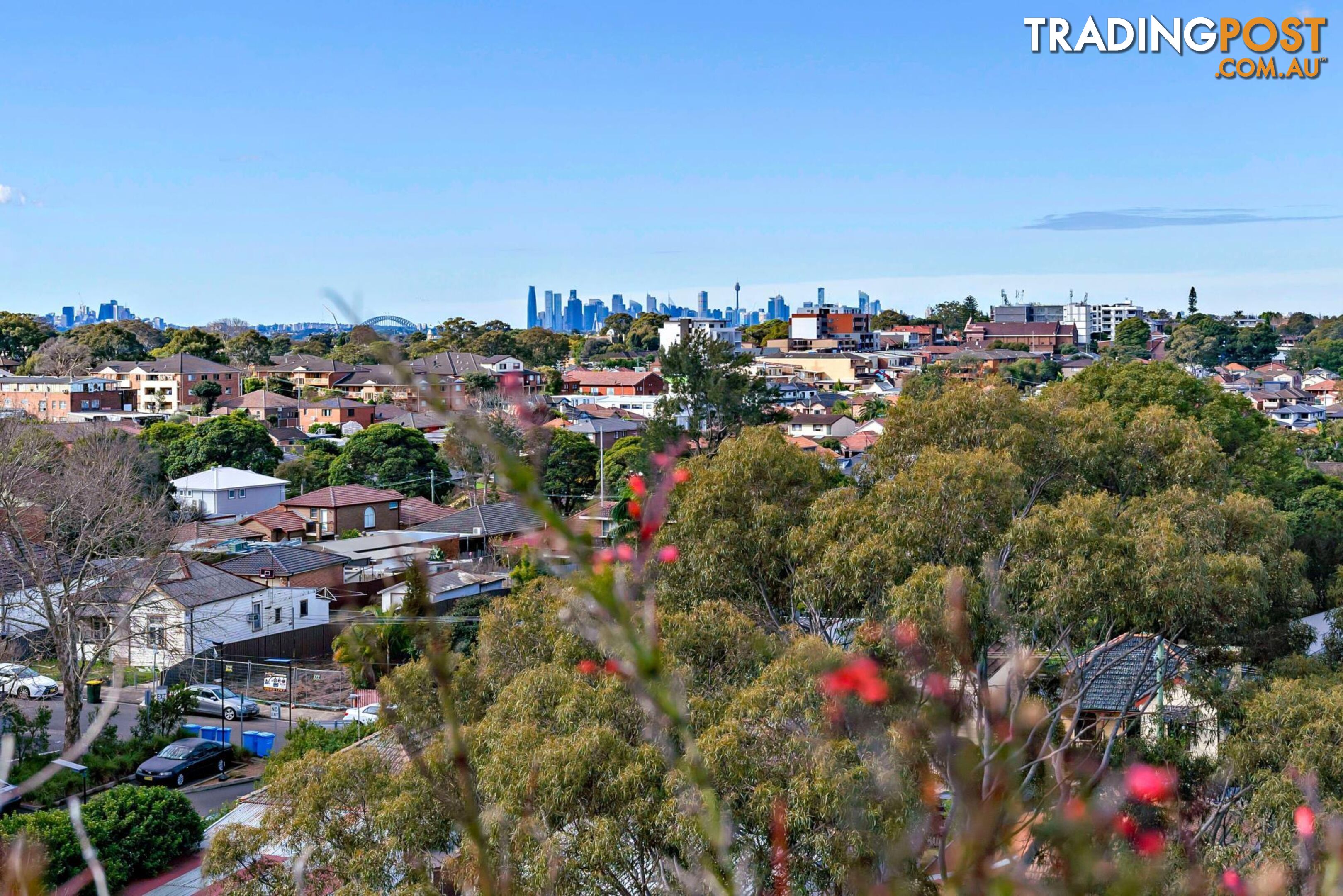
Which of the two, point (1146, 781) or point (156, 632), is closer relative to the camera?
point (1146, 781)

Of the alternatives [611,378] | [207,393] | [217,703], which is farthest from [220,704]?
Answer: [611,378]

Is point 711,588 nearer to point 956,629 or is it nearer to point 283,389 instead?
point 956,629

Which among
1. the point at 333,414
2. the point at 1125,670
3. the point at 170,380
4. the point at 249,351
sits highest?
the point at 249,351

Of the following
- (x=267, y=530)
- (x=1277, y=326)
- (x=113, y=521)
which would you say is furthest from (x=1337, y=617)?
(x=1277, y=326)

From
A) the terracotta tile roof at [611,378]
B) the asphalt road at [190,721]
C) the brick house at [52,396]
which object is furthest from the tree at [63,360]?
the asphalt road at [190,721]

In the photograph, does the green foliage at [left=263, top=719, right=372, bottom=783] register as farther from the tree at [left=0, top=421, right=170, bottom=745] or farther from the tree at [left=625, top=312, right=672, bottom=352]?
the tree at [left=625, top=312, right=672, bottom=352]

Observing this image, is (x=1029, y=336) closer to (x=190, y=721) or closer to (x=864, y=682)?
(x=190, y=721)

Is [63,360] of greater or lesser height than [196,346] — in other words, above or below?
below
